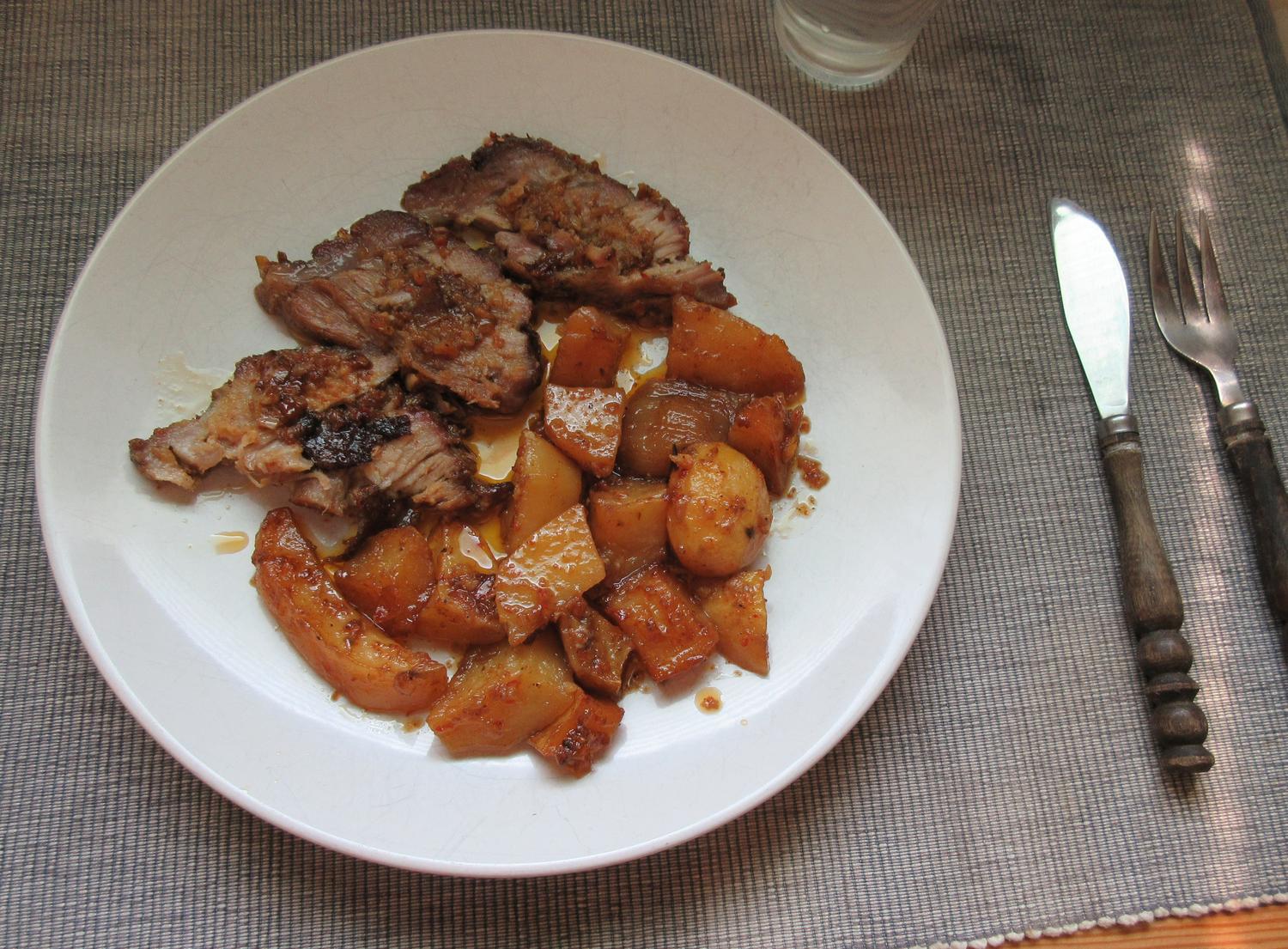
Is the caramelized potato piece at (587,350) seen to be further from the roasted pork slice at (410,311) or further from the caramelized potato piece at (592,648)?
the caramelized potato piece at (592,648)

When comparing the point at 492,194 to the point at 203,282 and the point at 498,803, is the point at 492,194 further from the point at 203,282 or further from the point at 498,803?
the point at 498,803

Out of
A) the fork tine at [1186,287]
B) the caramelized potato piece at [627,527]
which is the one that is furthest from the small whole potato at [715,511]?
the fork tine at [1186,287]

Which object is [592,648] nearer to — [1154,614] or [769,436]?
[769,436]

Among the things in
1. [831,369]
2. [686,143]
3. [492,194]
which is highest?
[686,143]

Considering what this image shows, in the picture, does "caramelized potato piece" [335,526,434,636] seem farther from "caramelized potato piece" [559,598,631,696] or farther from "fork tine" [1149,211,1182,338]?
"fork tine" [1149,211,1182,338]

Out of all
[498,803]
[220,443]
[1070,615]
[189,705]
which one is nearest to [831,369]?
[1070,615]

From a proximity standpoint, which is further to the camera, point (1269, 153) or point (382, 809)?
point (1269, 153)
